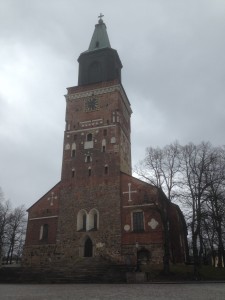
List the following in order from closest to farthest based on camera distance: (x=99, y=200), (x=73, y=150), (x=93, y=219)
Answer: (x=93, y=219) → (x=99, y=200) → (x=73, y=150)

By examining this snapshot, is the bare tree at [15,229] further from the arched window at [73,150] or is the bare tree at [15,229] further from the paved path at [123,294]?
the paved path at [123,294]

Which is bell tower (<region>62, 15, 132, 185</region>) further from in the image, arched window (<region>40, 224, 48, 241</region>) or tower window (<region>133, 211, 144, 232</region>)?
arched window (<region>40, 224, 48, 241</region>)

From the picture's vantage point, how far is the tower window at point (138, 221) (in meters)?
31.2

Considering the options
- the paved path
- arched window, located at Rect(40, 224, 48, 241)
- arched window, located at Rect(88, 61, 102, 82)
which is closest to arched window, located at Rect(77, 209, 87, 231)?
arched window, located at Rect(40, 224, 48, 241)

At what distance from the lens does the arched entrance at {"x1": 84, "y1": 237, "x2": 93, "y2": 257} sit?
31903 millimetres

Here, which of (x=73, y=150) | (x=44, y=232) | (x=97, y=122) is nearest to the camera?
(x=44, y=232)

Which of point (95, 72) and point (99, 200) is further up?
point (95, 72)

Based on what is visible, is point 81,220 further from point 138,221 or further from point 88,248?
point 138,221

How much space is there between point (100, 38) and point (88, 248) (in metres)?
28.0

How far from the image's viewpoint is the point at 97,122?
3769 cm

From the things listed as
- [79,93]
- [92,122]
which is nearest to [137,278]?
[92,122]

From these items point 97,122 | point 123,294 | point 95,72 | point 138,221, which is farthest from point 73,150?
point 123,294

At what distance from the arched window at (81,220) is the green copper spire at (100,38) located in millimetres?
21300

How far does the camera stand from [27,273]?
25938mm
